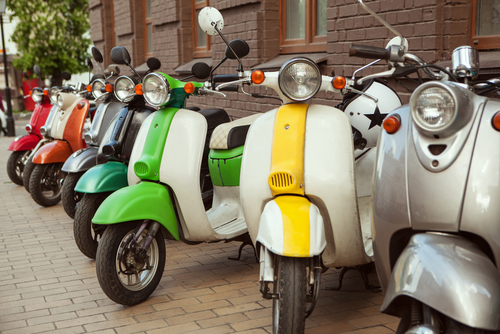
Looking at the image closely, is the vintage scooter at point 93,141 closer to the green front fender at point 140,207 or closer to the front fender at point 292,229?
the green front fender at point 140,207

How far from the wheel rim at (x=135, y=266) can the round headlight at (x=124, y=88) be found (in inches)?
51.8

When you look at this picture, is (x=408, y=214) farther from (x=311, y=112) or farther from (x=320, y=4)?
(x=320, y=4)

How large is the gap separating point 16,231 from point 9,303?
2026 mm

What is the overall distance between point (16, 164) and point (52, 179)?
1469 millimetres

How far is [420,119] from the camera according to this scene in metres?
2.01

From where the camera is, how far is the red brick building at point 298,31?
4.08 meters

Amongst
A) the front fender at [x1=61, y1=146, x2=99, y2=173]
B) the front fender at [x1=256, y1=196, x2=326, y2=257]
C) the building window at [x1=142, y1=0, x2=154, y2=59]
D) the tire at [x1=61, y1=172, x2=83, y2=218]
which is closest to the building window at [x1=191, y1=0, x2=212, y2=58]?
the building window at [x1=142, y1=0, x2=154, y2=59]

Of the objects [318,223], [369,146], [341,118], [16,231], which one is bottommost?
[16,231]

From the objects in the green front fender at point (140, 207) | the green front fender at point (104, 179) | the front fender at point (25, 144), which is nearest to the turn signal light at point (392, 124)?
the green front fender at point (140, 207)

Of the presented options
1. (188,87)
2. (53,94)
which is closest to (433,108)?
(188,87)

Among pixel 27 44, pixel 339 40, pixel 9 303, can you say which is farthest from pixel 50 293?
pixel 27 44

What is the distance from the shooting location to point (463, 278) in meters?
1.77

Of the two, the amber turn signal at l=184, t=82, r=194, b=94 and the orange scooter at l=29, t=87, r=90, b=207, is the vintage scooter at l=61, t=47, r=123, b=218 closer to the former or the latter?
the orange scooter at l=29, t=87, r=90, b=207

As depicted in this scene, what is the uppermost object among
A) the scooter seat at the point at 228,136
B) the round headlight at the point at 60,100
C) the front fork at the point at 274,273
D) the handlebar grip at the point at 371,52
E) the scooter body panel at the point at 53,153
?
the handlebar grip at the point at 371,52
